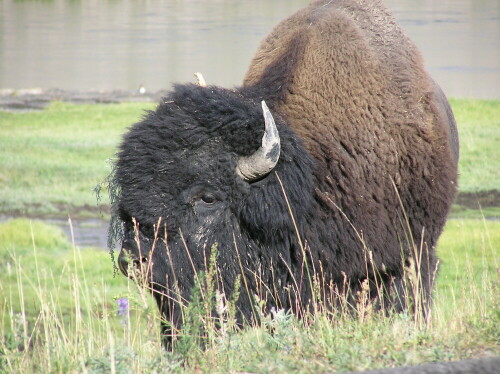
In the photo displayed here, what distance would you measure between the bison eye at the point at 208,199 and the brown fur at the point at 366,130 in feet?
2.53

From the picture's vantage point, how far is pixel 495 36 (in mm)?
56750

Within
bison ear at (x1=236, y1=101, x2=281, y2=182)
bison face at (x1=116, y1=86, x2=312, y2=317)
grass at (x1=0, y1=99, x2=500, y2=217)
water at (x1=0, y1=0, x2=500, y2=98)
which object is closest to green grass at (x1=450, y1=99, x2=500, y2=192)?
grass at (x1=0, y1=99, x2=500, y2=217)

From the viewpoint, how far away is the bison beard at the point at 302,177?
4.55 m

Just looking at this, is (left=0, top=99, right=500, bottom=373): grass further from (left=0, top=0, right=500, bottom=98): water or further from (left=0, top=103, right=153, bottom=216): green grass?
(left=0, top=0, right=500, bottom=98): water

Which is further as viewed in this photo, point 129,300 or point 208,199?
point 208,199

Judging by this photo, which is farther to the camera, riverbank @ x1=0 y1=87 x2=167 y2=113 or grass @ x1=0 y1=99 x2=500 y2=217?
riverbank @ x1=0 y1=87 x2=167 y2=113

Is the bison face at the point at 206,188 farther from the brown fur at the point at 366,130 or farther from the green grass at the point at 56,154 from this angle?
the green grass at the point at 56,154

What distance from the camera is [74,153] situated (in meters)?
19.3

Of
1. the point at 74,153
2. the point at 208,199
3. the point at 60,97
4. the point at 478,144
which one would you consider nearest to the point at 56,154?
the point at 74,153

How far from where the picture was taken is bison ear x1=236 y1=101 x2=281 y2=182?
4523 millimetres

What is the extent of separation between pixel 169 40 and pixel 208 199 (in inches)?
2624

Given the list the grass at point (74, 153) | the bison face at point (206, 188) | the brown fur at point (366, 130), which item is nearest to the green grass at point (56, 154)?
the grass at point (74, 153)

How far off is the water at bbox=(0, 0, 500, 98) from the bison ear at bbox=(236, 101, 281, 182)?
23.0 meters

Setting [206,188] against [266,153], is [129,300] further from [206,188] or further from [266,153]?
[266,153]
